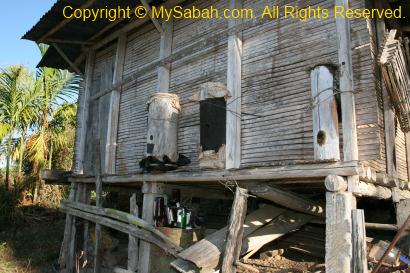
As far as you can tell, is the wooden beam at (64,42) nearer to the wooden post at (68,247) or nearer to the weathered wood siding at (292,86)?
the wooden post at (68,247)

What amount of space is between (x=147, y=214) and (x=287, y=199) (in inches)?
110

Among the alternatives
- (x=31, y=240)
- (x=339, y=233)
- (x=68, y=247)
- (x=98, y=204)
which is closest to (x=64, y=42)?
(x=98, y=204)

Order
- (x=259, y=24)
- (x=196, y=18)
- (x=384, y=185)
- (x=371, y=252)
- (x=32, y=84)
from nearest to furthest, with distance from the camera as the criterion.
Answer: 1. (x=371, y=252)
2. (x=384, y=185)
3. (x=259, y=24)
4. (x=196, y=18)
5. (x=32, y=84)

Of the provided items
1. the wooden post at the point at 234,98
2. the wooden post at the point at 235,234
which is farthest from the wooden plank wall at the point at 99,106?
the wooden post at the point at 235,234

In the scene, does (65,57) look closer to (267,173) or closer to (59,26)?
(59,26)

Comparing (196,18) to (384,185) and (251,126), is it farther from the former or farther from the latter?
(384,185)

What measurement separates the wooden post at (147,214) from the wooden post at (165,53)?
6.40 feet

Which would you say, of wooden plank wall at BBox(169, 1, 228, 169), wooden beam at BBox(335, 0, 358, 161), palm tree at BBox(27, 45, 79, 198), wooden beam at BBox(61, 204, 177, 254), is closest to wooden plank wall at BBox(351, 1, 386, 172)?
wooden beam at BBox(335, 0, 358, 161)

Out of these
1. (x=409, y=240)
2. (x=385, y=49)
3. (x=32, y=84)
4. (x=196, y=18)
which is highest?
(x=32, y=84)

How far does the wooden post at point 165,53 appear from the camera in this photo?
7867mm

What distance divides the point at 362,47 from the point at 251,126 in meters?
1.96

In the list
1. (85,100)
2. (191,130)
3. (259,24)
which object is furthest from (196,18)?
(85,100)

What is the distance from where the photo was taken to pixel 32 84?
53.0ft

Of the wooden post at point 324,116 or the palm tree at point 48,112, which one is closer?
the wooden post at point 324,116
